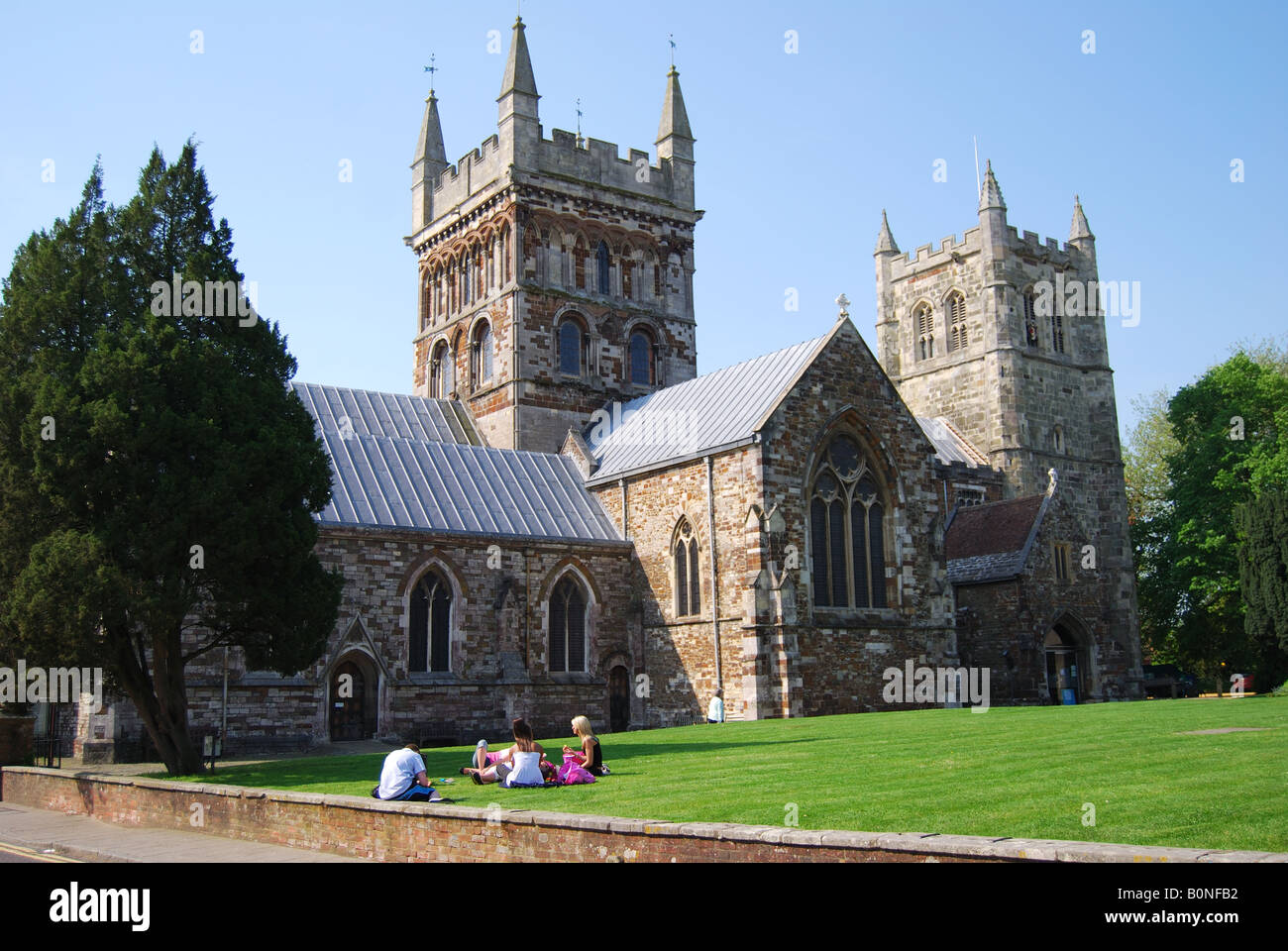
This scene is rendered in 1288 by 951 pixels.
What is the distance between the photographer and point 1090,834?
916 cm

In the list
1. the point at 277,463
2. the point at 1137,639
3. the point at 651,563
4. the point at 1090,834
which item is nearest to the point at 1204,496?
the point at 1137,639

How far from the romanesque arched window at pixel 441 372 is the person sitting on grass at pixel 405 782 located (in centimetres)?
3361

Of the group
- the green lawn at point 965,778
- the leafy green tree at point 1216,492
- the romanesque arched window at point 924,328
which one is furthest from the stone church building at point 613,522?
the romanesque arched window at point 924,328

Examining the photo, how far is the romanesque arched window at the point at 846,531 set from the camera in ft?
102

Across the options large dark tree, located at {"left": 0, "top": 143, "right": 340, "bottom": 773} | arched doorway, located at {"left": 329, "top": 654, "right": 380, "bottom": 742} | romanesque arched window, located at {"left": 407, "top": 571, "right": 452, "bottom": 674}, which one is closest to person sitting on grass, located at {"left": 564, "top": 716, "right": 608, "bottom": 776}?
large dark tree, located at {"left": 0, "top": 143, "right": 340, "bottom": 773}

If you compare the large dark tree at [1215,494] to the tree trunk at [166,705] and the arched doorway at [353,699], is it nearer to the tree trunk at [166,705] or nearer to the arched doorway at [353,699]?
the arched doorway at [353,699]

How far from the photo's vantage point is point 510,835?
38.6ft

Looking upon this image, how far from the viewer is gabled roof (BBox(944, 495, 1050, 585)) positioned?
3566 centimetres

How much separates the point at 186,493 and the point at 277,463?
1749mm

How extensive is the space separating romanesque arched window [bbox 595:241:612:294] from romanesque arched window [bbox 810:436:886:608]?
1662 cm

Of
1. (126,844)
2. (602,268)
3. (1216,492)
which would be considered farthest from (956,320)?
(126,844)

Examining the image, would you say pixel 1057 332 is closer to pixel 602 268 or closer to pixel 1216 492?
pixel 1216 492
